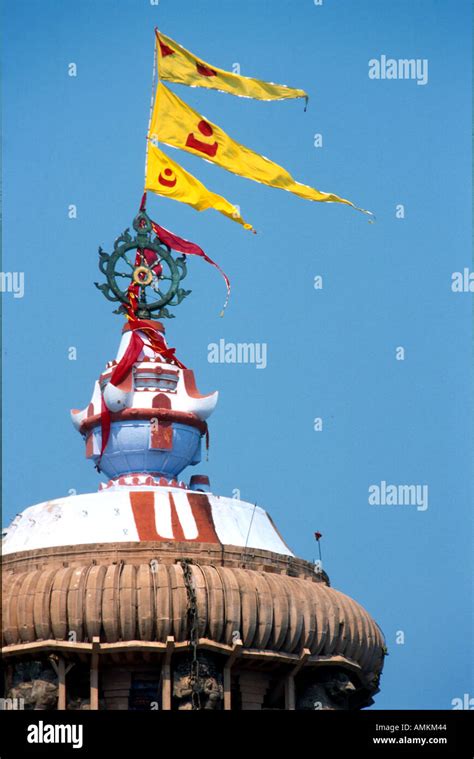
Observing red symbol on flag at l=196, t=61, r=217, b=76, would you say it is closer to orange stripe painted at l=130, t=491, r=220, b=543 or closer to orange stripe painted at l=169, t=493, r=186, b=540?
orange stripe painted at l=130, t=491, r=220, b=543

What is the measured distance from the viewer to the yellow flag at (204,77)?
8562 cm

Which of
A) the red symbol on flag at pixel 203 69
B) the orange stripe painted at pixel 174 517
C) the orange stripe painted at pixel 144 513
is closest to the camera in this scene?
the orange stripe painted at pixel 144 513

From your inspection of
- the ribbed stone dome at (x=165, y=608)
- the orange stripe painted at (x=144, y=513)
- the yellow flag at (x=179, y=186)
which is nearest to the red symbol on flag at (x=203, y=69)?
the yellow flag at (x=179, y=186)

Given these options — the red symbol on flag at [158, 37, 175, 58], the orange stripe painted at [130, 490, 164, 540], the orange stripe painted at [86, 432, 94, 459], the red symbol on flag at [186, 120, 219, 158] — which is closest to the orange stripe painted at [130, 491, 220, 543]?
the orange stripe painted at [130, 490, 164, 540]

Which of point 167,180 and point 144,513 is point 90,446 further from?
point 167,180

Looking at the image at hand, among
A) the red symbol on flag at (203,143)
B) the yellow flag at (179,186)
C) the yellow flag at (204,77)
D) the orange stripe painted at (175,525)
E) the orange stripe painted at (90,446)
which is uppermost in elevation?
the yellow flag at (204,77)

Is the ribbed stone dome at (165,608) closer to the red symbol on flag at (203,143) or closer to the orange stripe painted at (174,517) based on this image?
the orange stripe painted at (174,517)

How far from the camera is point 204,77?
86.3 metres

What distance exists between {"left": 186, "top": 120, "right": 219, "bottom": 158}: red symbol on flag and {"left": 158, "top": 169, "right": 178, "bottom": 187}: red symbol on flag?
141 cm

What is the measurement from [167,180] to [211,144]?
255 centimetres

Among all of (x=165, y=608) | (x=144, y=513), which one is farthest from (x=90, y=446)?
(x=165, y=608)

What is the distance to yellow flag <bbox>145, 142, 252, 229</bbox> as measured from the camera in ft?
279

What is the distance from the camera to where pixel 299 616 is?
77562mm

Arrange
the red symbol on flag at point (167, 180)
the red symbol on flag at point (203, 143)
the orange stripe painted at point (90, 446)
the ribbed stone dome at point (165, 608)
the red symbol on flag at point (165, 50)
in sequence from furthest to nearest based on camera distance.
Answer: the red symbol on flag at point (203, 143) < the red symbol on flag at point (165, 50) < the red symbol on flag at point (167, 180) < the orange stripe painted at point (90, 446) < the ribbed stone dome at point (165, 608)
